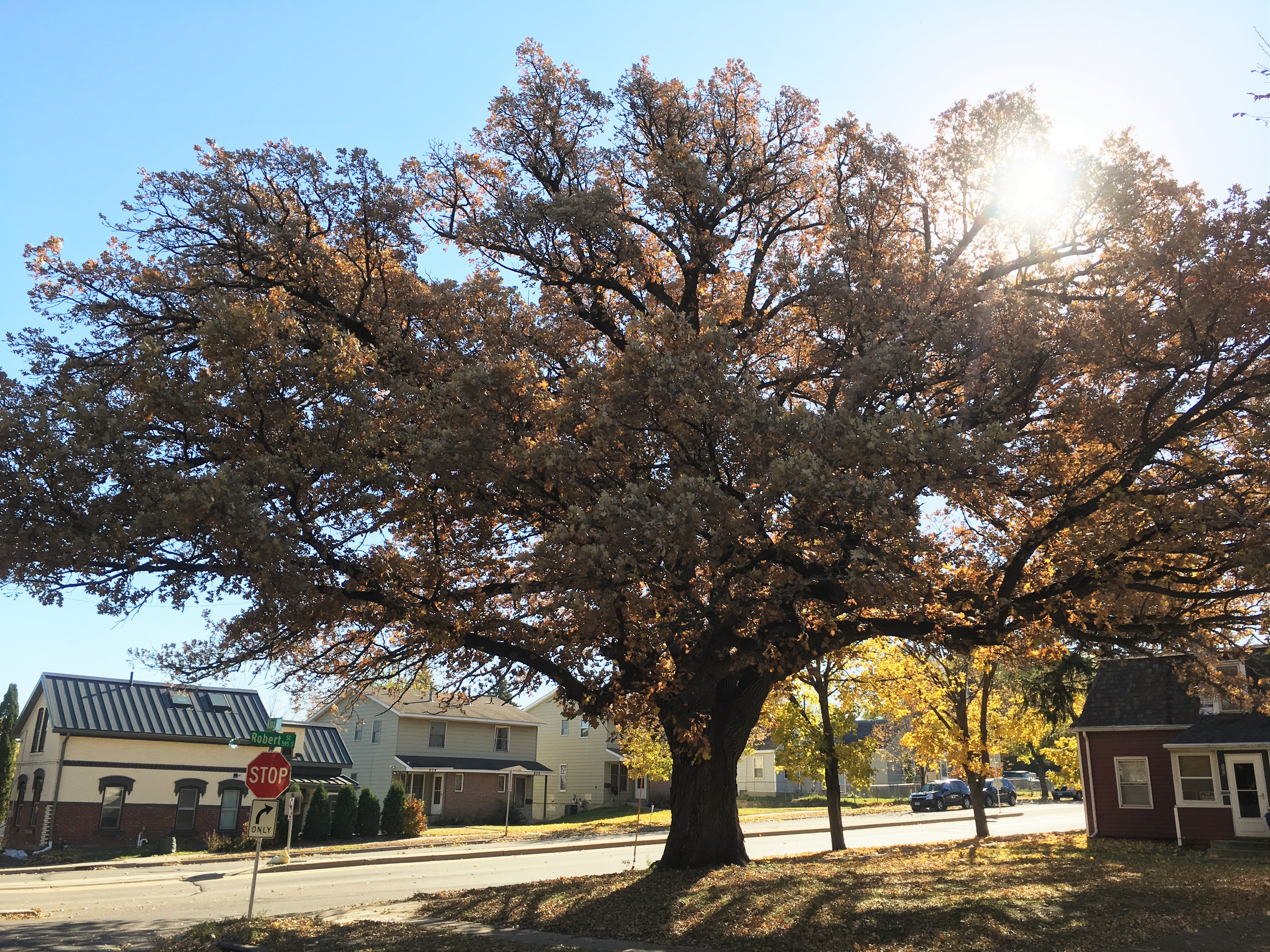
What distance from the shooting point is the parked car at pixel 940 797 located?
52.0 metres

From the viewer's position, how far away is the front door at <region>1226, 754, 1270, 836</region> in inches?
934

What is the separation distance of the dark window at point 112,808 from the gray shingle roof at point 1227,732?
35.7 m

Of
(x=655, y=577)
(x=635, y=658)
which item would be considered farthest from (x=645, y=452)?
(x=635, y=658)

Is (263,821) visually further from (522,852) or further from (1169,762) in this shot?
(1169,762)

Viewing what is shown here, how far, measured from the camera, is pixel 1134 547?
13.3 meters

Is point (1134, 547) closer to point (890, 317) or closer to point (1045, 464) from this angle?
point (1045, 464)

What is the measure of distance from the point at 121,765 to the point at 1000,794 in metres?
48.4

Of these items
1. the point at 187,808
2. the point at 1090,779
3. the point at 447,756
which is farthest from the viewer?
the point at 447,756

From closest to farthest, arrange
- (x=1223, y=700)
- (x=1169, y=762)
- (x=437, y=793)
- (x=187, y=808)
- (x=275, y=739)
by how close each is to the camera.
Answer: (x=275, y=739) < (x=1223, y=700) < (x=1169, y=762) < (x=187, y=808) < (x=437, y=793)

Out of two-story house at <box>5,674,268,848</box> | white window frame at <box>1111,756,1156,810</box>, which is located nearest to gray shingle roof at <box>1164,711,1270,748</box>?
white window frame at <box>1111,756,1156,810</box>

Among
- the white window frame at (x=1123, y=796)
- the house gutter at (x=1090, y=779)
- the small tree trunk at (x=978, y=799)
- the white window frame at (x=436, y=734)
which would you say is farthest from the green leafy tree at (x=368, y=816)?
the white window frame at (x=1123, y=796)

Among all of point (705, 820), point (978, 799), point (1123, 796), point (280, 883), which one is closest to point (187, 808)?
point (280, 883)

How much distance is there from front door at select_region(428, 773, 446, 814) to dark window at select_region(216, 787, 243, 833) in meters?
10.8

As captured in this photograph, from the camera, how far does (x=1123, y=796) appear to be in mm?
26875
